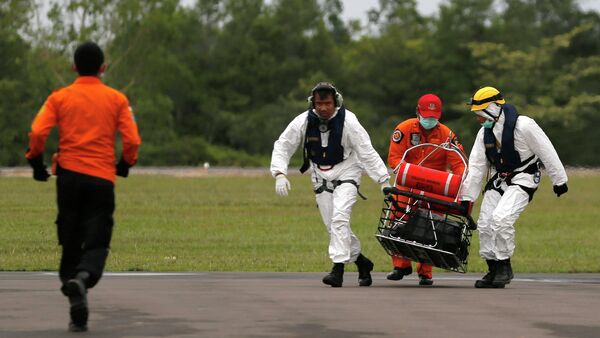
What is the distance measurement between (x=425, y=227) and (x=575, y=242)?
11631mm

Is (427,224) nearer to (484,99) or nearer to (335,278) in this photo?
(335,278)

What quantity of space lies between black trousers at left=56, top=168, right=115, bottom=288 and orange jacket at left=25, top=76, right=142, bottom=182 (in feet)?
0.26

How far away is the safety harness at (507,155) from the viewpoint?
46.2 feet

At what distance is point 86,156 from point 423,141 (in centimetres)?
575

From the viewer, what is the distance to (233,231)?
1049 inches

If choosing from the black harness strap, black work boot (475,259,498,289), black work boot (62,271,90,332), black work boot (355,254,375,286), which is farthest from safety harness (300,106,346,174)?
black work boot (62,271,90,332)

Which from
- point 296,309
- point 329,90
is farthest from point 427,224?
point 296,309

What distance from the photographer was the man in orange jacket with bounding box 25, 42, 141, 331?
9812 millimetres

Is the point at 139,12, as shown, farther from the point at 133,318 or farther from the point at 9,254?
the point at 133,318

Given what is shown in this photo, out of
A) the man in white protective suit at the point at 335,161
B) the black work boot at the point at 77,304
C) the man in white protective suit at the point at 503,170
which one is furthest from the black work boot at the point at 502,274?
the black work boot at the point at 77,304

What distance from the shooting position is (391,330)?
9516 mm

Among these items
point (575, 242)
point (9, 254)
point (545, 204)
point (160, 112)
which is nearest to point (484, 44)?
point (160, 112)

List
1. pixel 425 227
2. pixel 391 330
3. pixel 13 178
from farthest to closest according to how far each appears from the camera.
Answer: pixel 13 178 → pixel 425 227 → pixel 391 330

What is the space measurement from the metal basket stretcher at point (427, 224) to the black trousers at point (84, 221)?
173 inches
